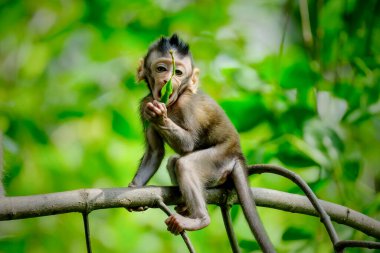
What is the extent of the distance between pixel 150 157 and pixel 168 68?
0.79 metres

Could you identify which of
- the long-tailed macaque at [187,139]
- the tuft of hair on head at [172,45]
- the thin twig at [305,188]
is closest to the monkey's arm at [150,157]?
the long-tailed macaque at [187,139]

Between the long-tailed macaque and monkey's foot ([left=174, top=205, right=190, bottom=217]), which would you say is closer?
the long-tailed macaque

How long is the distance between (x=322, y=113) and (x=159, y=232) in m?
2.86

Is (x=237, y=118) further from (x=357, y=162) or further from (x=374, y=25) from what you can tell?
(x=374, y=25)

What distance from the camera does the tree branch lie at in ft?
10.1

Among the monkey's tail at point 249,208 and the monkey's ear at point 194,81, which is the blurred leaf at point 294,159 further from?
the monkey's ear at point 194,81

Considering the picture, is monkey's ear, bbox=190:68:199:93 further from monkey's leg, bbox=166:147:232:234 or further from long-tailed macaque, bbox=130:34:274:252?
monkey's leg, bbox=166:147:232:234

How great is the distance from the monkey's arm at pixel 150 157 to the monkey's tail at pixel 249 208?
873mm

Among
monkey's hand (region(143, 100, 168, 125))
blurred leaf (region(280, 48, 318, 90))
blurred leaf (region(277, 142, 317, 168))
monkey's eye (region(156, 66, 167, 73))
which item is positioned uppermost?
monkey's eye (region(156, 66, 167, 73))

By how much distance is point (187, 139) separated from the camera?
176 inches

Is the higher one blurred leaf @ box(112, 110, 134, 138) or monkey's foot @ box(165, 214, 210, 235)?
blurred leaf @ box(112, 110, 134, 138)

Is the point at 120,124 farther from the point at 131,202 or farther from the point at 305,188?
the point at 305,188

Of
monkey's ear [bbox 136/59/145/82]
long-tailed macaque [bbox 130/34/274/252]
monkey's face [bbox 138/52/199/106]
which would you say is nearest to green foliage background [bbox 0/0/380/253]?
long-tailed macaque [bbox 130/34/274/252]

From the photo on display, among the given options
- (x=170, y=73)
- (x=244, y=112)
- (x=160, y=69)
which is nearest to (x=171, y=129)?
(x=170, y=73)
